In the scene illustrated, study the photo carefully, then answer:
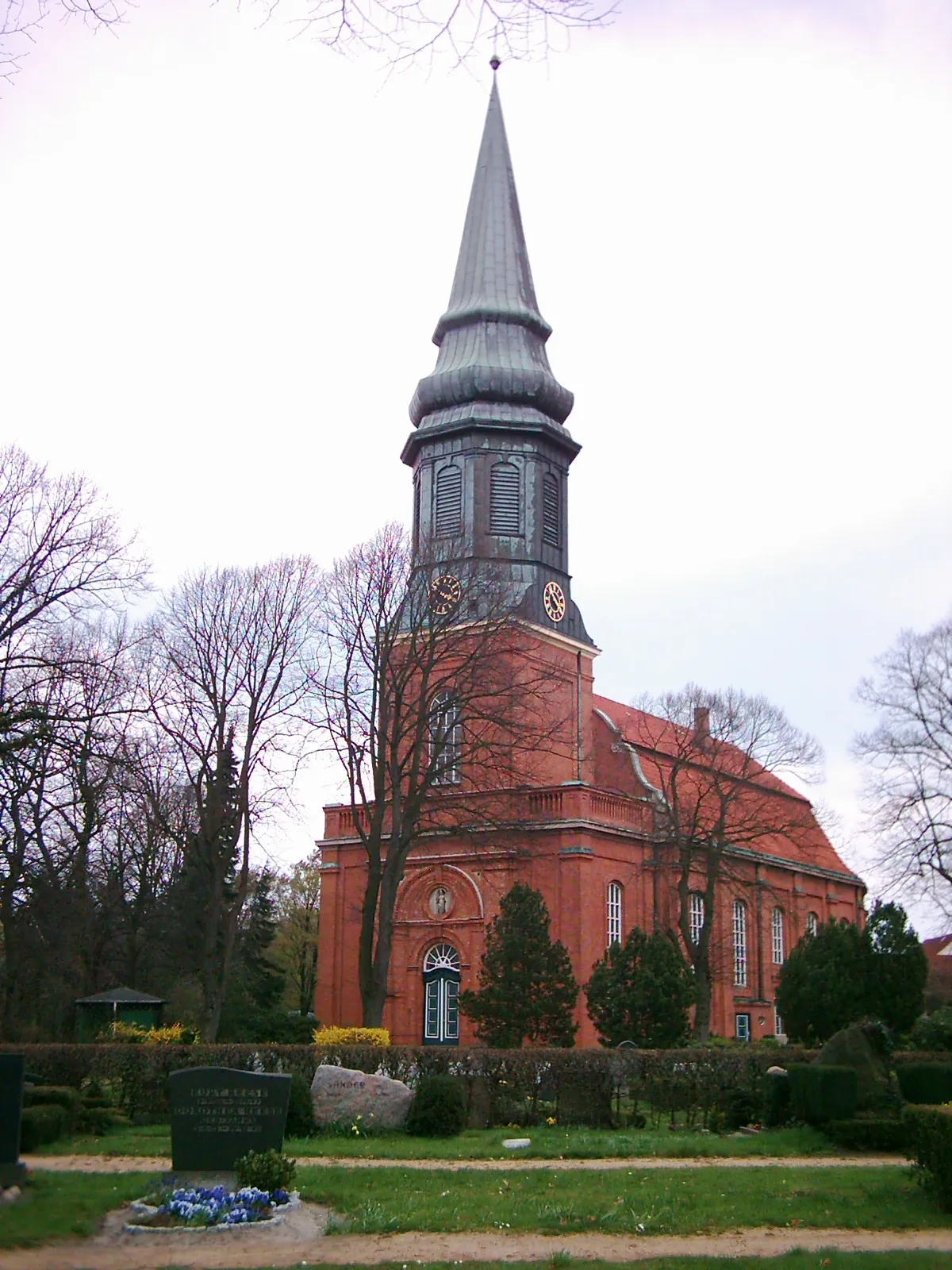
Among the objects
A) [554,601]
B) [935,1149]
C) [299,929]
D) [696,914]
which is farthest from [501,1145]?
[299,929]

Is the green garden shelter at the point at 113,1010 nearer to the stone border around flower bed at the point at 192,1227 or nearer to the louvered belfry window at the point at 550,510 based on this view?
the stone border around flower bed at the point at 192,1227

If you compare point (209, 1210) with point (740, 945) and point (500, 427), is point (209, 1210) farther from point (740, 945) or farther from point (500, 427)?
point (740, 945)

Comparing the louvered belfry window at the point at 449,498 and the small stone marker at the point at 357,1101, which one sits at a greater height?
the louvered belfry window at the point at 449,498

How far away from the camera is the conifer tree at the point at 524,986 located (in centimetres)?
3294

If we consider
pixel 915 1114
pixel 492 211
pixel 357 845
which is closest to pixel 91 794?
pixel 915 1114

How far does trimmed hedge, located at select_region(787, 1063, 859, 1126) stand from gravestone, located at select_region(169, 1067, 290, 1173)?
28.6ft

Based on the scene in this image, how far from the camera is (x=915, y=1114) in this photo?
13.3 metres

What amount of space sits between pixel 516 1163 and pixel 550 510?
92.2 ft

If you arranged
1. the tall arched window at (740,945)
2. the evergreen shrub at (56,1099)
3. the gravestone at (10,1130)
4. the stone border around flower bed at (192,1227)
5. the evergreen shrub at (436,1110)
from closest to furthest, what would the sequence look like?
1. the stone border around flower bed at (192,1227)
2. the gravestone at (10,1130)
3. the evergreen shrub at (56,1099)
4. the evergreen shrub at (436,1110)
5. the tall arched window at (740,945)

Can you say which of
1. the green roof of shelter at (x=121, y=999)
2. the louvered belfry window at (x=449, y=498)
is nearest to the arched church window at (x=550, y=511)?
the louvered belfry window at (x=449, y=498)

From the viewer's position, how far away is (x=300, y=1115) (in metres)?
18.9

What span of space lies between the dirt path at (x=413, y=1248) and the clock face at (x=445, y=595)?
22008mm

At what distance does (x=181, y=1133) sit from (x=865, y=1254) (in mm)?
6537

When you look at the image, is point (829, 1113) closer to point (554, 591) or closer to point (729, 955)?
point (554, 591)
